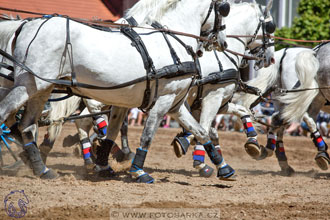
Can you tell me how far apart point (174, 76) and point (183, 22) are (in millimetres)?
835

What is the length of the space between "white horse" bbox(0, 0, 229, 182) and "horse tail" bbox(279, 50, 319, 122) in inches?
92.4

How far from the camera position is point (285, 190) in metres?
5.74

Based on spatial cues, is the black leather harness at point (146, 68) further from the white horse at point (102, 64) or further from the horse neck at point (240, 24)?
the horse neck at point (240, 24)

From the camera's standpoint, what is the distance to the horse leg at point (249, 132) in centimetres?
731

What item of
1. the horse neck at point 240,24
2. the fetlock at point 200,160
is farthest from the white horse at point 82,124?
the horse neck at point 240,24

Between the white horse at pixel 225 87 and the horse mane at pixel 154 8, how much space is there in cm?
108

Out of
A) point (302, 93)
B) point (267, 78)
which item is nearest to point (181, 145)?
point (302, 93)

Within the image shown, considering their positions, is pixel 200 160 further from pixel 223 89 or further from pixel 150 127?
pixel 150 127

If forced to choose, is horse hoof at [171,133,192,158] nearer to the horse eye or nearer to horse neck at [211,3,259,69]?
horse neck at [211,3,259,69]

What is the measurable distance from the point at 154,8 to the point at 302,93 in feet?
9.85

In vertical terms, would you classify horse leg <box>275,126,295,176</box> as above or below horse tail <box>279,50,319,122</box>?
below

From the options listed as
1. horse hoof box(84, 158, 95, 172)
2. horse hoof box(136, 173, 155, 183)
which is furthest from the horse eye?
horse hoof box(84, 158, 95, 172)

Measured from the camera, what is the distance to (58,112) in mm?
7297

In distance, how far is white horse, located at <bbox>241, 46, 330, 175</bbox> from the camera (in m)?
7.70
